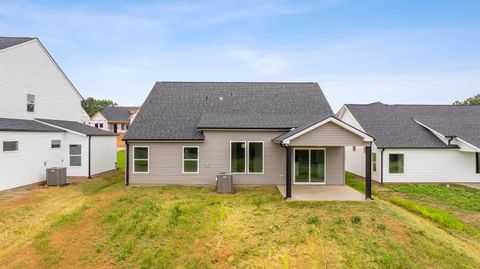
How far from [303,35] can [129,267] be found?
22145 millimetres

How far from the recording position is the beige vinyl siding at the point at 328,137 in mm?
10648

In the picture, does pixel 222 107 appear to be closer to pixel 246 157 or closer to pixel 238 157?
pixel 238 157

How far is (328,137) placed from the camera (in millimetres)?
10664

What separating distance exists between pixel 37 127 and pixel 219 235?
13.5 m

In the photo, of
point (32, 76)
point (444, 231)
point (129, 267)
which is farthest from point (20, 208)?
point (444, 231)

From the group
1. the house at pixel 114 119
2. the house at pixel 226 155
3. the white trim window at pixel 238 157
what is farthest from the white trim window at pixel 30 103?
the house at pixel 114 119

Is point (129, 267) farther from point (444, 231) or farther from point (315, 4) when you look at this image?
point (315, 4)

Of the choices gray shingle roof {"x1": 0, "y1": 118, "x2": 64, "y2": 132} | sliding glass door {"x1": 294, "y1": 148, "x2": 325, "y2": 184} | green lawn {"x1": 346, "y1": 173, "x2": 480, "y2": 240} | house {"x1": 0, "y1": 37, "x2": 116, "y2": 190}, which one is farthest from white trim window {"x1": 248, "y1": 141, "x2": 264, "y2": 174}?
gray shingle roof {"x1": 0, "y1": 118, "x2": 64, "y2": 132}

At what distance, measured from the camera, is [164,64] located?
28016 millimetres

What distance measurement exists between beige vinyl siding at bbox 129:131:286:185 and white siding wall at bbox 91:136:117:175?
4.72 m

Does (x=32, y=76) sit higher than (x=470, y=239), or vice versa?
(x=32, y=76)

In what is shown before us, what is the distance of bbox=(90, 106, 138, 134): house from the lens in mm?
48281

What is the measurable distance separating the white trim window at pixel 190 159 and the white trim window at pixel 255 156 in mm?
2868

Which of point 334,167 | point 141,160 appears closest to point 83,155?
point 141,160
